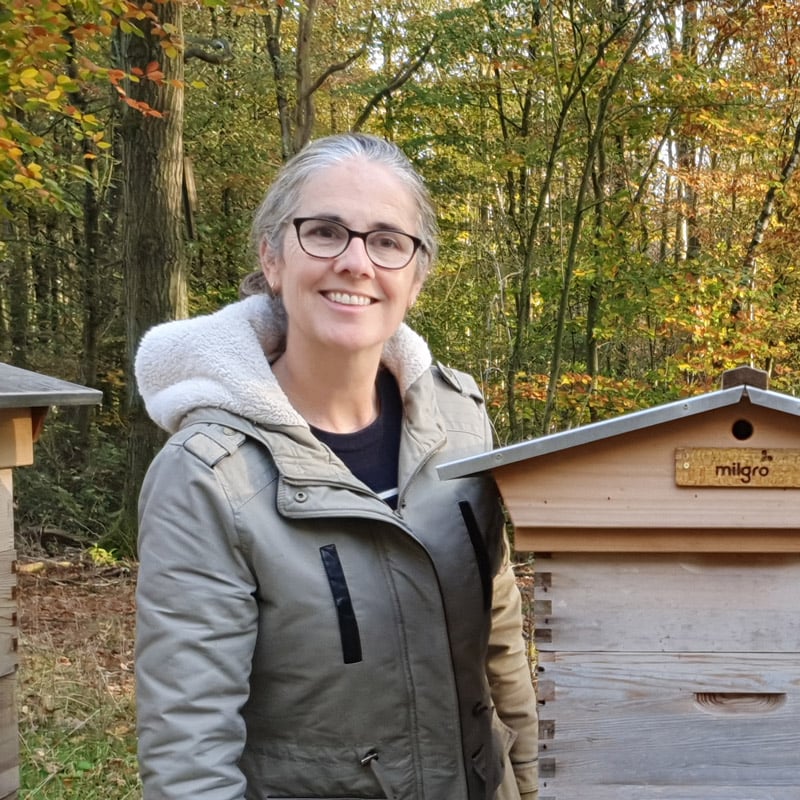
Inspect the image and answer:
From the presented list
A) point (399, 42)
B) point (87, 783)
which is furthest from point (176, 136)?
point (87, 783)

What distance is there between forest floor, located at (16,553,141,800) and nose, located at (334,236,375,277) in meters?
3.31

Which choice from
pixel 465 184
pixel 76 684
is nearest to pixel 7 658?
pixel 76 684

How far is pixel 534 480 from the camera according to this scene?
69.7 inches

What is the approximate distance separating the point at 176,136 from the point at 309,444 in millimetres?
6494

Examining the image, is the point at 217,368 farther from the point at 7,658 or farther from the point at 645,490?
the point at 7,658

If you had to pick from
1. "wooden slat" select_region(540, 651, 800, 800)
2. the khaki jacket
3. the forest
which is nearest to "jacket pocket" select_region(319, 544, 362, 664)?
the khaki jacket

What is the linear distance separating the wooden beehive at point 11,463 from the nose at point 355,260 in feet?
4.21

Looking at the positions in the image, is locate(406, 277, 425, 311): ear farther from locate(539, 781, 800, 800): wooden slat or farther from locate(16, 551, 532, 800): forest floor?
locate(16, 551, 532, 800): forest floor

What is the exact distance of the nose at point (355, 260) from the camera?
1874 mm

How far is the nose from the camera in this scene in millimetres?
1874

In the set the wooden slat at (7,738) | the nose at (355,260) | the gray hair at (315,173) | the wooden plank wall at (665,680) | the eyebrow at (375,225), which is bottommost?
the wooden slat at (7,738)

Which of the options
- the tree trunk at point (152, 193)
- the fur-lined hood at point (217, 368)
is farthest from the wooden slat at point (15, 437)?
the tree trunk at point (152, 193)

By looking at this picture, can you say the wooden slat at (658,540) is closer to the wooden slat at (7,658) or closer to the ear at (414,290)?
the ear at (414,290)

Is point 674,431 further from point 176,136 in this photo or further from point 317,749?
point 176,136
